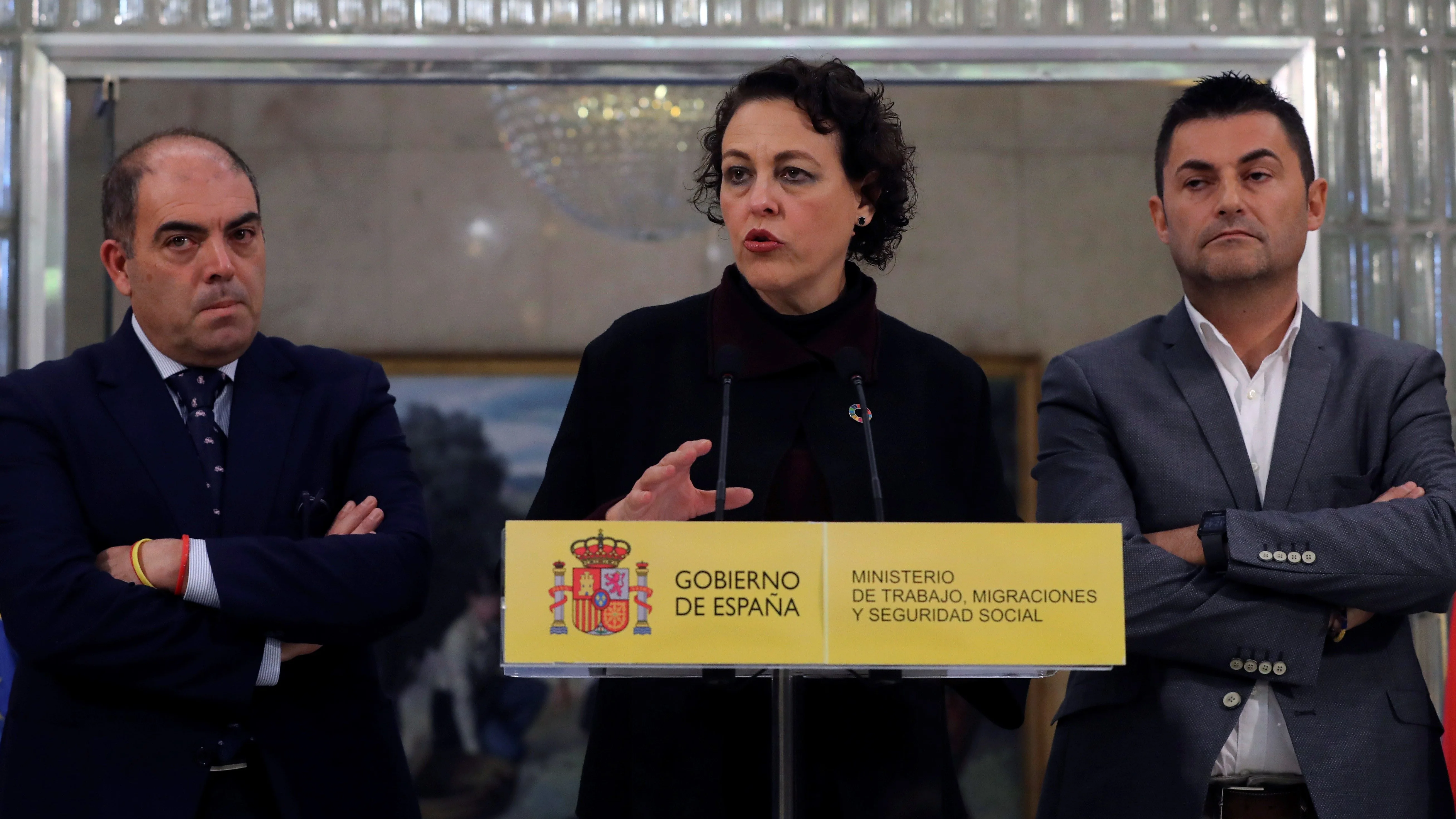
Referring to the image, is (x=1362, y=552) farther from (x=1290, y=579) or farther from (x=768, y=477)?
(x=768, y=477)

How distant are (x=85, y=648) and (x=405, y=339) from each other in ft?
14.8

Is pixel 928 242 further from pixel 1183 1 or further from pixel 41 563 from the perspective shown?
pixel 41 563

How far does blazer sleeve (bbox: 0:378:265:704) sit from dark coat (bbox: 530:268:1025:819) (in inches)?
19.7

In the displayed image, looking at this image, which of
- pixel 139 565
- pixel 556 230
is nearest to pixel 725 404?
pixel 139 565

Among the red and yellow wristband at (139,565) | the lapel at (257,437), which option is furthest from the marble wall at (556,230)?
the red and yellow wristband at (139,565)

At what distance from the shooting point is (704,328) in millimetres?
2475

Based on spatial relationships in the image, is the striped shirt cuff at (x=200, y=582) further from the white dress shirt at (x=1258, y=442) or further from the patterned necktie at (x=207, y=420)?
the white dress shirt at (x=1258, y=442)

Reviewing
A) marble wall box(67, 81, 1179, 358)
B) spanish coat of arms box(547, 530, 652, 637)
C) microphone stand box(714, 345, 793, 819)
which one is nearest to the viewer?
spanish coat of arms box(547, 530, 652, 637)

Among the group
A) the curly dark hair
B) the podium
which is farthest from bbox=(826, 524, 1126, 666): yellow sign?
the curly dark hair

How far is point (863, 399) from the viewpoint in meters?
2.04

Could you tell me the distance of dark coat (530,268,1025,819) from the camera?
7.13ft

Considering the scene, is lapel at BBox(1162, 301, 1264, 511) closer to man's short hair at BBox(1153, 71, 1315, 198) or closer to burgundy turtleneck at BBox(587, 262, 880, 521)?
man's short hair at BBox(1153, 71, 1315, 198)

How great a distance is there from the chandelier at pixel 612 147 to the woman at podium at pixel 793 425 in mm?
2699

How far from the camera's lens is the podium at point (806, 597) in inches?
64.5
